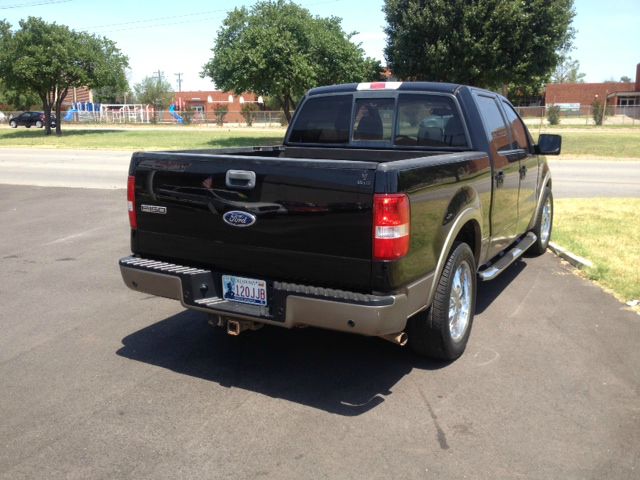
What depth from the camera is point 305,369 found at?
4.50m

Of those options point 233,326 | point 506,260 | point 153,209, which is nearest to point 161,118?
point 506,260

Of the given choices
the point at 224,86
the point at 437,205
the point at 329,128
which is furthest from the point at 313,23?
the point at 437,205

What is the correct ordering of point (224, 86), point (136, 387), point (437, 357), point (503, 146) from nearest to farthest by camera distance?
1. point (136, 387)
2. point (437, 357)
3. point (503, 146)
4. point (224, 86)

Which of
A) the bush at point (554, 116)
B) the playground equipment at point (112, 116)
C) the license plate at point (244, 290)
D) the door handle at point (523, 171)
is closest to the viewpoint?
the license plate at point (244, 290)

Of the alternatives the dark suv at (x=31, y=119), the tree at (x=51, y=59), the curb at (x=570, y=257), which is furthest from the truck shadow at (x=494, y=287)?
the dark suv at (x=31, y=119)

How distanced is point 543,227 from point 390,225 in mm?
4923

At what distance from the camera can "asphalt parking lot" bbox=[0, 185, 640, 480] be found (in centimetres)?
330

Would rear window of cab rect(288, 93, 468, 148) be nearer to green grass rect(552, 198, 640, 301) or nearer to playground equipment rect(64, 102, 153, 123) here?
green grass rect(552, 198, 640, 301)

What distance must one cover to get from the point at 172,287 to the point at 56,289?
2857 mm

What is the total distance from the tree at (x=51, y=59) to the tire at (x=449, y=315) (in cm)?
3977

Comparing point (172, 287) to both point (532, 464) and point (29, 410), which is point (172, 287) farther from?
point (532, 464)

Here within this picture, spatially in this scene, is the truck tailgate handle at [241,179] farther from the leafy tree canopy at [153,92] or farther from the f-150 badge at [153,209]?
the leafy tree canopy at [153,92]

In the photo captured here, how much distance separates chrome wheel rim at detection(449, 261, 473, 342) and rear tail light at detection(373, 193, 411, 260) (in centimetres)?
92

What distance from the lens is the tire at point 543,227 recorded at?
24.5 feet
